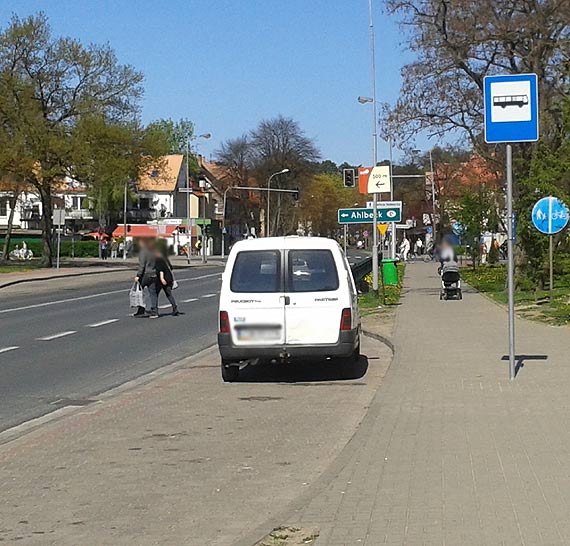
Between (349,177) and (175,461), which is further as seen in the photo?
(349,177)

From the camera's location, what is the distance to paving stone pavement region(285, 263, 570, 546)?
5.85 metres

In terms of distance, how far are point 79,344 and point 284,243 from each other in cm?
655

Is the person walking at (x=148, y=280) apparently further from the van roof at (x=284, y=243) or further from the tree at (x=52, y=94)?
the tree at (x=52, y=94)

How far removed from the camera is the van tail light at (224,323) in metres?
12.9

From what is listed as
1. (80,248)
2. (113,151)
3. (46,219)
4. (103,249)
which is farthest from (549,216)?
(80,248)

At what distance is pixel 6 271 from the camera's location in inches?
2173

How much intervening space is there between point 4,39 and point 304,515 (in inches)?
2072

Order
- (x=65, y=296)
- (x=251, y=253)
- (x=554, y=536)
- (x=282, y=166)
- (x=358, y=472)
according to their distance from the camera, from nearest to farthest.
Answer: (x=554, y=536) < (x=358, y=472) < (x=251, y=253) < (x=65, y=296) < (x=282, y=166)

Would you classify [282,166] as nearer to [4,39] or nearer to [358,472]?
[4,39]

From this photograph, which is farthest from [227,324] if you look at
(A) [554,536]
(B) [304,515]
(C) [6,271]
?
(C) [6,271]

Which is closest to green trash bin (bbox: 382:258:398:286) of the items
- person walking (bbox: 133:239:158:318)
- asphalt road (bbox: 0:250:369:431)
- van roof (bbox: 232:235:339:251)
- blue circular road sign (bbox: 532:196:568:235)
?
asphalt road (bbox: 0:250:369:431)

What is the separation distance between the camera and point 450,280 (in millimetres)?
28984

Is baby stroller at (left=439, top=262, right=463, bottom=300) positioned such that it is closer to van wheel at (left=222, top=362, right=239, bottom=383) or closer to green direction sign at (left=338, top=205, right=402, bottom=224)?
green direction sign at (left=338, top=205, right=402, bottom=224)

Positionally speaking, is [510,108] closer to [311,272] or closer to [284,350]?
[311,272]
